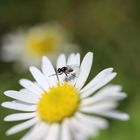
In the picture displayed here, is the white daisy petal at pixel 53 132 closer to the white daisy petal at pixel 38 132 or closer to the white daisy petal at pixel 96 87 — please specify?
the white daisy petal at pixel 38 132

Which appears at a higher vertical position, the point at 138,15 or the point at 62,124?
the point at 138,15

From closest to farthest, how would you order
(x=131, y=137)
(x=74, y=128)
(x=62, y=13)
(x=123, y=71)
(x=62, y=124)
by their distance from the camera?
1. (x=74, y=128)
2. (x=62, y=124)
3. (x=131, y=137)
4. (x=123, y=71)
5. (x=62, y=13)

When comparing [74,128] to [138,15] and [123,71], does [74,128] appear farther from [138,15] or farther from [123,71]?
[138,15]

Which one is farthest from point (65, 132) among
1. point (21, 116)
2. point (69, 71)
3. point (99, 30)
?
point (99, 30)

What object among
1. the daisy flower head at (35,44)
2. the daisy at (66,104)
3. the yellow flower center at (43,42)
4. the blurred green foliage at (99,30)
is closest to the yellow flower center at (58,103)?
the daisy at (66,104)

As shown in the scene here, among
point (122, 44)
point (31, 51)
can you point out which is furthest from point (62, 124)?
point (31, 51)

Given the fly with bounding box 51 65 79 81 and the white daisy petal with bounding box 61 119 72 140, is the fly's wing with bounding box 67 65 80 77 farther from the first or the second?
the white daisy petal with bounding box 61 119 72 140

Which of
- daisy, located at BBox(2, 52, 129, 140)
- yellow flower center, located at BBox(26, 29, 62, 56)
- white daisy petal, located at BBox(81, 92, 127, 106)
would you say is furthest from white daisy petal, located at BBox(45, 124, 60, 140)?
yellow flower center, located at BBox(26, 29, 62, 56)
